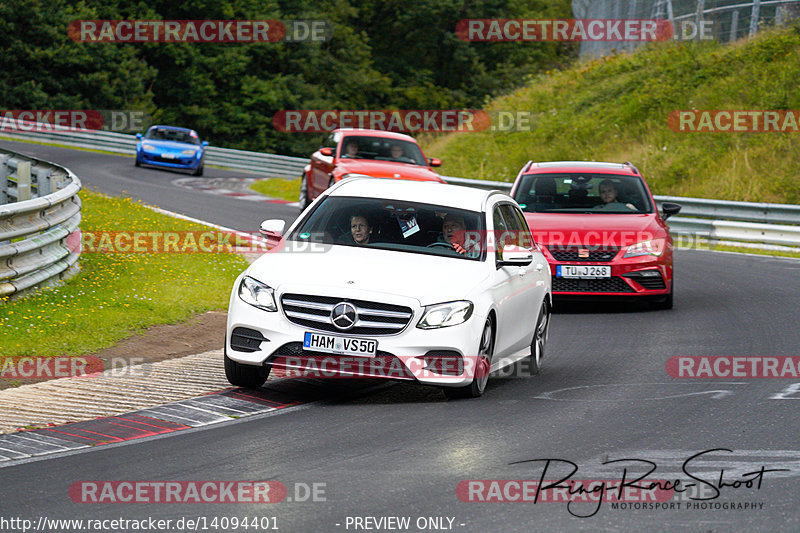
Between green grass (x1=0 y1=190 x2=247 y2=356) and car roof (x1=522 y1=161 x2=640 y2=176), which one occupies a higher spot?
car roof (x1=522 y1=161 x2=640 y2=176)

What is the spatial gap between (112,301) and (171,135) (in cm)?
2498

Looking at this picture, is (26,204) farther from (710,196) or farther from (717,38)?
(717,38)

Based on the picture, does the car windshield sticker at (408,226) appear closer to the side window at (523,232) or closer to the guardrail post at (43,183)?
the side window at (523,232)

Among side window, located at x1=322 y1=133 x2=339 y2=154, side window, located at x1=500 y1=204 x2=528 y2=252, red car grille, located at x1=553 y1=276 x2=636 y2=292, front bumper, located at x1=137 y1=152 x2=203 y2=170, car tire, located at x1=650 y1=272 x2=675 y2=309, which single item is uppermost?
side window, located at x1=500 y1=204 x2=528 y2=252

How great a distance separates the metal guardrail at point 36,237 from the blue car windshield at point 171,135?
21.3 meters

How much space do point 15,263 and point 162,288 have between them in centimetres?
225

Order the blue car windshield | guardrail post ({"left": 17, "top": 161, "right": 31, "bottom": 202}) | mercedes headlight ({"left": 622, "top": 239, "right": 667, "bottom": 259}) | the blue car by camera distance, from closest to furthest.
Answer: mercedes headlight ({"left": 622, "top": 239, "right": 667, "bottom": 259}), guardrail post ({"left": 17, "top": 161, "right": 31, "bottom": 202}), the blue car, the blue car windshield

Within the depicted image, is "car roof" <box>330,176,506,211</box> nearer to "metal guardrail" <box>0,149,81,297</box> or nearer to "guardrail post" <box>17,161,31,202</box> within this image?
"metal guardrail" <box>0,149,81,297</box>

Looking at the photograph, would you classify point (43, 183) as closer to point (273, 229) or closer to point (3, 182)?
point (3, 182)

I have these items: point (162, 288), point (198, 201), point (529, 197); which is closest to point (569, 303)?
point (529, 197)

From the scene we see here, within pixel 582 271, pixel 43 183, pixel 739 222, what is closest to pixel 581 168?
pixel 582 271

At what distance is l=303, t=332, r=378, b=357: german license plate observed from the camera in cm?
844

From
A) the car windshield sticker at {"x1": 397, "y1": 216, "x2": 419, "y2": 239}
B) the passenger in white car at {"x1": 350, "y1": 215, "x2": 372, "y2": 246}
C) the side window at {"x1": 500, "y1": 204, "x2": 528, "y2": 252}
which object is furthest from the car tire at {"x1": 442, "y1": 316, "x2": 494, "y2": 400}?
the side window at {"x1": 500, "y1": 204, "x2": 528, "y2": 252}

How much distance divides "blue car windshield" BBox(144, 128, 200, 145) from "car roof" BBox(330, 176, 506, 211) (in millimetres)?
27046
